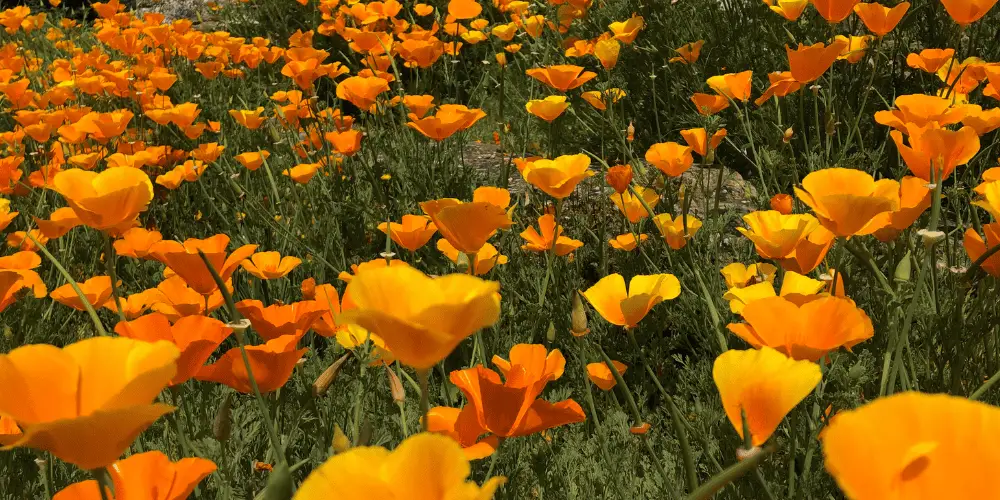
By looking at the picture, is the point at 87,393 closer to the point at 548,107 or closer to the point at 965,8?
the point at 548,107

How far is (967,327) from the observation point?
1678mm

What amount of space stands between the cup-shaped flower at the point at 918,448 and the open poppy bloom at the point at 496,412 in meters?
0.53

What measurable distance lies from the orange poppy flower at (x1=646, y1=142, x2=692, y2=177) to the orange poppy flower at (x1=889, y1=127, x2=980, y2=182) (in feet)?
2.51

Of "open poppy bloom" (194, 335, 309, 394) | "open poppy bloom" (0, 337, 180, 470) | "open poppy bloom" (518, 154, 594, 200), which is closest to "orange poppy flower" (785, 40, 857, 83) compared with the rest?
"open poppy bloom" (518, 154, 594, 200)

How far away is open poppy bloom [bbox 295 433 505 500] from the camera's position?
549mm

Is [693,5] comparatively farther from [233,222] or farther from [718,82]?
[233,222]

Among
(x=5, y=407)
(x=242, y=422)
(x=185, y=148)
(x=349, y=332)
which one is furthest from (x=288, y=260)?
(x=185, y=148)

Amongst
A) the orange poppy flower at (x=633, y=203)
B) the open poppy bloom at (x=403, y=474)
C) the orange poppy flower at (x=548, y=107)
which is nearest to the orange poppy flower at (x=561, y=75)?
the orange poppy flower at (x=548, y=107)

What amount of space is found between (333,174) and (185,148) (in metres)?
1.09

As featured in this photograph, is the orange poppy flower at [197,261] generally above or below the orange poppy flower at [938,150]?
below

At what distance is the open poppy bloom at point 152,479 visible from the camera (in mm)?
829

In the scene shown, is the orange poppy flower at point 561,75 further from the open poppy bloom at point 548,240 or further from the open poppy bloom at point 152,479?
the open poppy bloom at point 152,479

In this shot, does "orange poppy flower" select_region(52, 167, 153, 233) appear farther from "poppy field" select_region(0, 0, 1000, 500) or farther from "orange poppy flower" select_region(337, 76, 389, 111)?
"orange poppy flower" select_region(337, 76, 389, 111)

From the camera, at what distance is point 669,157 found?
2.31 meters
